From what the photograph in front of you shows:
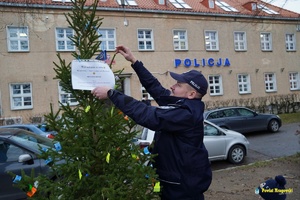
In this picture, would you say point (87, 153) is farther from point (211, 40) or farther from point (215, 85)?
point (211, 40)

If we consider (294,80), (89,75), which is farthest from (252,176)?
(294,80)

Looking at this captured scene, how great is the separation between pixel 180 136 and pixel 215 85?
24511 mm

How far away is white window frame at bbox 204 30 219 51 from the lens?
26.4 meters

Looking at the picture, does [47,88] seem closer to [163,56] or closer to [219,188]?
[163,56]

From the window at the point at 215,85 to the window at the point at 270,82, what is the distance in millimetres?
5276

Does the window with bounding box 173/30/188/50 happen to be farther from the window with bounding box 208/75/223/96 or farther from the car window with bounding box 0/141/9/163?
the car window with bounding box 0/141/9/163

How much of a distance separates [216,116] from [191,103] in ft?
39.8

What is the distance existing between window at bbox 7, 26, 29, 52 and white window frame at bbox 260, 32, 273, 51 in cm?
2030

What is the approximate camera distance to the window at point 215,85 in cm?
2629

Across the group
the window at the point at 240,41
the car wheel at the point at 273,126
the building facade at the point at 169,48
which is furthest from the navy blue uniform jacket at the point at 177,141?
the window at the point at 240,41

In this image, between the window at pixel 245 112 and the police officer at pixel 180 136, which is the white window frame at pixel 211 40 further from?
the police officer at pixel 180 136

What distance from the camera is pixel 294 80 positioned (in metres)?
30.4

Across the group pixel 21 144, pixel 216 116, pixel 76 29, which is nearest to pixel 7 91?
pixel 216 116

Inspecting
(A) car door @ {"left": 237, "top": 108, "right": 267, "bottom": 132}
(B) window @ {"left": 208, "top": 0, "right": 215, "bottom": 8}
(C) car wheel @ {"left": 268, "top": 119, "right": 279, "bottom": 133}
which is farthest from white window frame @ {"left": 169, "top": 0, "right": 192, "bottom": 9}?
(C) car wheel @ {"left": 268, "top": 119, "right": 279, "bottom": 133}
